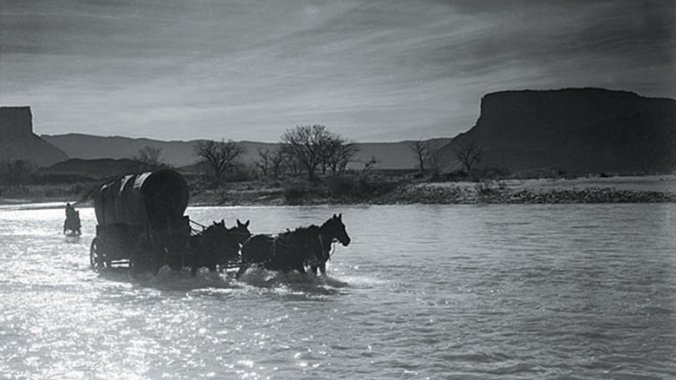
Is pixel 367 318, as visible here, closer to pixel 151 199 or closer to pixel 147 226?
pixel 147 226

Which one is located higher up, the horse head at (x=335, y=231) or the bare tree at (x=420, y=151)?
the bare tree at (x=420, y=151)

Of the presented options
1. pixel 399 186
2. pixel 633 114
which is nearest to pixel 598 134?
pixel 633 114

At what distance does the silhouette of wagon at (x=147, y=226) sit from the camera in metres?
18.4

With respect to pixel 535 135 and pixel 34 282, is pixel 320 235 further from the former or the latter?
pixel 535 135

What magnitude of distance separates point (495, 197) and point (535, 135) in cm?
12939

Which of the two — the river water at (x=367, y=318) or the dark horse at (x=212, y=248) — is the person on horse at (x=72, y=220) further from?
the dark horse at (x=212, y=248)

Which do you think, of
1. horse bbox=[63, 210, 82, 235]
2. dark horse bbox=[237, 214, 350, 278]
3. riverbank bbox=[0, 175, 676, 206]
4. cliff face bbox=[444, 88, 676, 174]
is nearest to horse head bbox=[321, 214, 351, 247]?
dark horse bbox=[237, 214, 350, 278]

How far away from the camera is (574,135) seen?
540ft

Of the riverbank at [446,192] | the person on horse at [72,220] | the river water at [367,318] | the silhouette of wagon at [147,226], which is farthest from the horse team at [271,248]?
the riverbank at [446,192]

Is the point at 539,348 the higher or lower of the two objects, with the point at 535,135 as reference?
lower

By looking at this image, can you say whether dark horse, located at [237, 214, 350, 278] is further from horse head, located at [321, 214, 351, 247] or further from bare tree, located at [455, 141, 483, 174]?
bare tree, located at [455, 141, 483, 174]

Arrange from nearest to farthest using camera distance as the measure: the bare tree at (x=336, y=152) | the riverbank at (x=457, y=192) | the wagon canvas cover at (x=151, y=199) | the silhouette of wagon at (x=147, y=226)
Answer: the silhouette of wagon at (x=147, y=226) → the wagon canvas cover at (x=151, y=199) → the riverbank at (x=457, y=192) → the bare tree at (x=336, y=152)

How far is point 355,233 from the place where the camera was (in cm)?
3197

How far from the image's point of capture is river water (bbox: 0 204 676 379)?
28.2 feet
